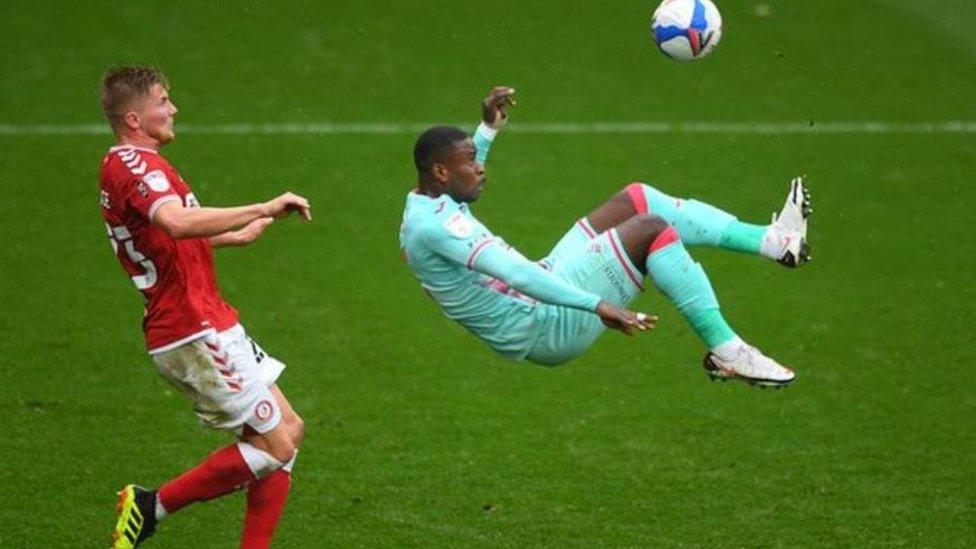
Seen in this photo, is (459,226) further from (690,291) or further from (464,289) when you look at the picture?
(690,291)

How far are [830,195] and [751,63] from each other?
2917mm

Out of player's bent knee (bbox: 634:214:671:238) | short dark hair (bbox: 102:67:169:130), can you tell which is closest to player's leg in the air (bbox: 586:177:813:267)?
player's bent knee (bbox: 634:214:671:238)

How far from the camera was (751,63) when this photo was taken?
18.5 meters

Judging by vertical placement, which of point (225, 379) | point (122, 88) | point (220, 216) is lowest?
point (225, 379)

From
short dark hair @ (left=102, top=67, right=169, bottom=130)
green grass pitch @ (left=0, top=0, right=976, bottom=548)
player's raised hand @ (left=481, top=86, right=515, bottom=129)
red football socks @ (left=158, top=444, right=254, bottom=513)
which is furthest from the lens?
green grass pitch @ (left=0, top=0, right=976, bottom=548)

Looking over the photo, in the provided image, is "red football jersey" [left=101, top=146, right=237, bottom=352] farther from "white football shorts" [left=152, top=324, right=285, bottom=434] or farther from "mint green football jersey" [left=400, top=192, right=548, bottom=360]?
"mint green football jersey" [left=400, top=192, right=548, bottom=360]

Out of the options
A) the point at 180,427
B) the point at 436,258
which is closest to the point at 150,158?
the point at 436,258

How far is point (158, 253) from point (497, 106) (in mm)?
2027

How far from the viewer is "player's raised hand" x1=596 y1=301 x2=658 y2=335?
873 centimetres

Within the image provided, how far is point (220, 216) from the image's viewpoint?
8578mm

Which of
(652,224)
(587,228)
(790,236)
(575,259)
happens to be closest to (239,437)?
(575,259)

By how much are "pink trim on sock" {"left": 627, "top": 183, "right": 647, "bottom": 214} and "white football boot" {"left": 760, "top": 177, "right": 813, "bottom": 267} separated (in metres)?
0.67

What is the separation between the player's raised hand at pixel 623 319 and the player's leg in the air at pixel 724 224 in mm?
1010

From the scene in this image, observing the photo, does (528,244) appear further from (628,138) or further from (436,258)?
(436,258)
